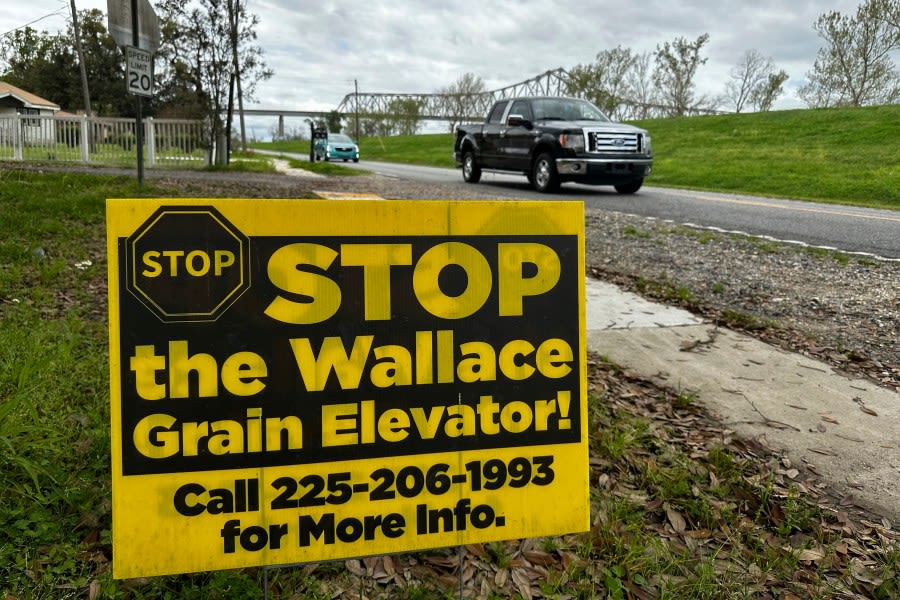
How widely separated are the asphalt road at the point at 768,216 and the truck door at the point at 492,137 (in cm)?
99

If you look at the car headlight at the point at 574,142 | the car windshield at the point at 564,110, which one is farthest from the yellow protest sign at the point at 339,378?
the car windshield at the point at 564,110

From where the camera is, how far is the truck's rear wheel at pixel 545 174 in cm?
1360

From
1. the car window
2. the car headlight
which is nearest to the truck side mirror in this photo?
the car window

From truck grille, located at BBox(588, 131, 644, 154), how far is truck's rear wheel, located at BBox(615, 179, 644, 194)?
613 mm

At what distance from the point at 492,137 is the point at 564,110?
179cm

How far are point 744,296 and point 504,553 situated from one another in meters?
3.98

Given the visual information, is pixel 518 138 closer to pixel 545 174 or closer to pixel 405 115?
pixel 545 174

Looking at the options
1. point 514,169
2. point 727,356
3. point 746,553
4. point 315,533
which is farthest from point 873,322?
point 514,169

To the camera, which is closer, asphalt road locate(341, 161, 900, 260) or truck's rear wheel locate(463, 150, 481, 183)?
asphalt road locate(341, 161, 900, 260)

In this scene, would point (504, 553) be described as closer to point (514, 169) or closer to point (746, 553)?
point (746, 553)

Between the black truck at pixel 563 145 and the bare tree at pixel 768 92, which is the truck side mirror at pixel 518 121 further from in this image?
the bare tree at pixel 768 92

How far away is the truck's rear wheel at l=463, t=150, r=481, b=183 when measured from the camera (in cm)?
1657

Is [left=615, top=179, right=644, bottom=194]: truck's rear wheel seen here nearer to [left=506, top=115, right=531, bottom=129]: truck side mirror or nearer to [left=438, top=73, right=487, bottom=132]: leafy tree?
[left=506, top=115, right=531, bottom=129]: truck side mirror

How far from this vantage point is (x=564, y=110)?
1438 centimetres
